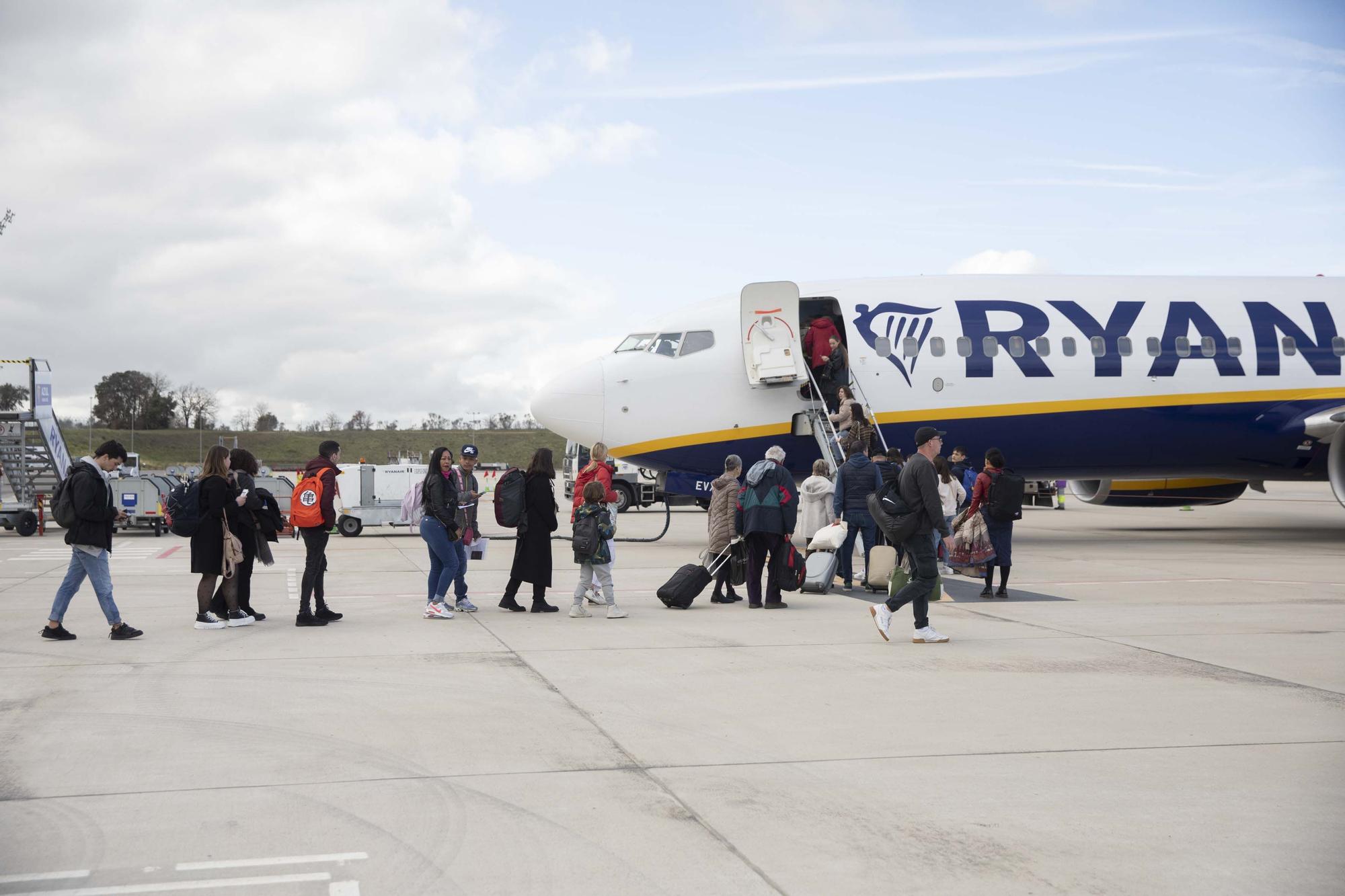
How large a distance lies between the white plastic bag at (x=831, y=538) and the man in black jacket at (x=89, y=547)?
7089 mm

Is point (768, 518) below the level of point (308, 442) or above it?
below

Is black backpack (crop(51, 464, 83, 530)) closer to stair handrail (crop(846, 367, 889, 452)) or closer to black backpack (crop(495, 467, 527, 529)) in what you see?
black backpack (crop(495, 467, 527, 529))

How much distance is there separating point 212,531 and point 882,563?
686 centimetres

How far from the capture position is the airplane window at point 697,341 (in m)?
19.7

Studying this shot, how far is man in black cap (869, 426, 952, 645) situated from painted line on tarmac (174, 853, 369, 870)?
616 centimetres

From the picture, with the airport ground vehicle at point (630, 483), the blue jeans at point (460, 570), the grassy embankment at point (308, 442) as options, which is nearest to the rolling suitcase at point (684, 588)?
the blue jeans at point (460, 570)

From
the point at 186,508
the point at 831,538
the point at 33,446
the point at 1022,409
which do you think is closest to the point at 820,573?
the point at 831,538

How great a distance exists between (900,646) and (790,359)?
9.78m

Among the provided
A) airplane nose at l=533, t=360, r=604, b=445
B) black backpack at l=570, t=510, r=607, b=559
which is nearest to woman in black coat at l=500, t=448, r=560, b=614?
black backpack at l=570, t=510, r=607, b=559

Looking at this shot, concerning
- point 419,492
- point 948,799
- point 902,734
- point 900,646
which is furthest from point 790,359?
point 948,799

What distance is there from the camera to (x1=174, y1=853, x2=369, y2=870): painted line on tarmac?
4281mm

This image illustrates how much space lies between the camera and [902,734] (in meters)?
6.45

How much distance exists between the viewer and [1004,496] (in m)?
12.8

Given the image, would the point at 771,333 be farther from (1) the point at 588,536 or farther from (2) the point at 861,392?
(1) the point at 588,536
